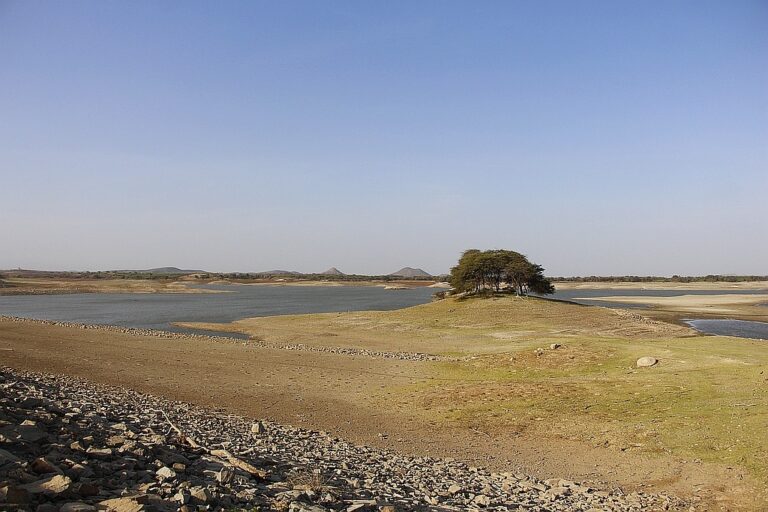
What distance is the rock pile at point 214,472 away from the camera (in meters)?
6.52

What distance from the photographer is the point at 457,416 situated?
16.7 m

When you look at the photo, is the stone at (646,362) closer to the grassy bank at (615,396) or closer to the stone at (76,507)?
the grassy bank at (615,396)

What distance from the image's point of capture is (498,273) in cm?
6806

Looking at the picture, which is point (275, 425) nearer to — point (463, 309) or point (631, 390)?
point (631, 390)

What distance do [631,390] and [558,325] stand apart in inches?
1171

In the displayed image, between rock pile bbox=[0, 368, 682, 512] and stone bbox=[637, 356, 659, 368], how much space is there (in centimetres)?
1261

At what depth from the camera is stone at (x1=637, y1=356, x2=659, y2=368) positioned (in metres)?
21.5

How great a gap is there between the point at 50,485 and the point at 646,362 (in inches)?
847

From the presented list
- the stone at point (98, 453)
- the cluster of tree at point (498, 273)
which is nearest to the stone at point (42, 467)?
the stone at point (98, 453)

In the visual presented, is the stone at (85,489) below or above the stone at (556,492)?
above

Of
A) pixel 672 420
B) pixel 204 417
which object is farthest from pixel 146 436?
pixel 672 420

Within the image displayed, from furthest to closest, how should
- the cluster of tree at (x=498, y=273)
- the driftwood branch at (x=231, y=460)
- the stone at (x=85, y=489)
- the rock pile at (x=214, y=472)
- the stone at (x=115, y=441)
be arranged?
the cluster of tree at (x=498, y=273) → the driftwood branch at (x=231, y=460) → the stone at (x=115, y=441) → the rock pile at (x=214, y=472) → the stone at (x=85, y=489)

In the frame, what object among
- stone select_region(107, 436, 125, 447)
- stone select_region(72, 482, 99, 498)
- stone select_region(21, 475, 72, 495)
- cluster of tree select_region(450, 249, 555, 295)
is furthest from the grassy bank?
cluster of tree select_region(450, 249, 555, 295)

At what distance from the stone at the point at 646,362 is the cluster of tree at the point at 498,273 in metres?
43.3
